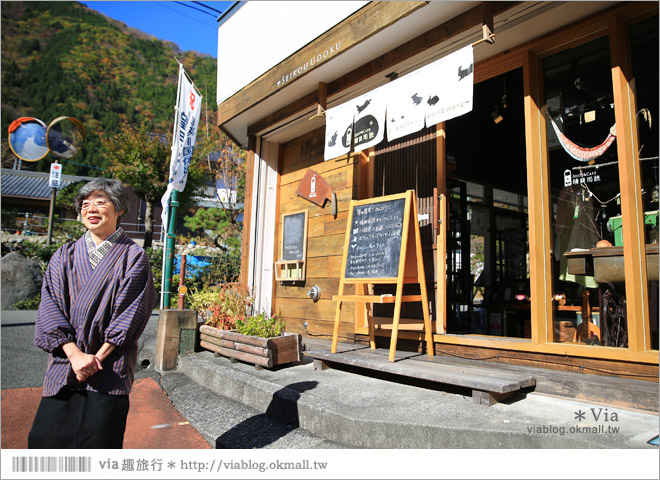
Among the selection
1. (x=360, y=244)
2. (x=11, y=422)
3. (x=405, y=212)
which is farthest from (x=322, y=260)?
(x=11, y=422)

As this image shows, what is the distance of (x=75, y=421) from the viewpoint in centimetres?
196

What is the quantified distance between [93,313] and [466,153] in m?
6.92

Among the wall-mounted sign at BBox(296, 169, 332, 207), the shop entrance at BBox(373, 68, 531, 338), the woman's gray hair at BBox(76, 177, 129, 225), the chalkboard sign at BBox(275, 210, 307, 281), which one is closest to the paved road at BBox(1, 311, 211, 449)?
the woman's gray hair at BBox(76, 177, 129, 225)

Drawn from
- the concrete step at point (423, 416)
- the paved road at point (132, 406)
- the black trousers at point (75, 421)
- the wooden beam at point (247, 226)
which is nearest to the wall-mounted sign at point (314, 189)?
the wooden beam at point (247, 226)

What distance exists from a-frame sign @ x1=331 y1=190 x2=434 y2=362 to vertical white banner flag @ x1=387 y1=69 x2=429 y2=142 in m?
0.63

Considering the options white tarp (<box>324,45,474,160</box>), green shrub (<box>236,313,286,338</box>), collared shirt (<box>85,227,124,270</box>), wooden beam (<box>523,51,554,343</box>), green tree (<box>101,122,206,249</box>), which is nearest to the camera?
collared shirt (<box>85,227,124,270</box>)

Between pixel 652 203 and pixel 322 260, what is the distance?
3.81 meters

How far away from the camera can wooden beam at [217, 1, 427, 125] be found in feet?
13.7

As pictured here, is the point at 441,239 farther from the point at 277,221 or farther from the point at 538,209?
the point at 277,221

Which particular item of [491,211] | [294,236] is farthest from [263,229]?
[491,211]

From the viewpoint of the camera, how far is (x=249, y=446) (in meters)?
3.07

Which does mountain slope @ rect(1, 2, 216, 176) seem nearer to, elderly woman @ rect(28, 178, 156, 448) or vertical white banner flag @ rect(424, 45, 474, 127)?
vertical white banner flag @ rect(424, 45, 474, 127)

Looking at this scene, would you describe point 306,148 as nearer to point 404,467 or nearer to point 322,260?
point 322,260

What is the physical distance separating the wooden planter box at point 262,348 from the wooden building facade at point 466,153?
2.96 feet
